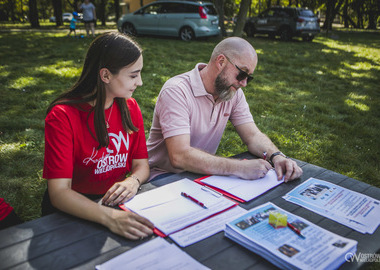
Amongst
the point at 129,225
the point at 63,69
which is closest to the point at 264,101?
the point at 63,69

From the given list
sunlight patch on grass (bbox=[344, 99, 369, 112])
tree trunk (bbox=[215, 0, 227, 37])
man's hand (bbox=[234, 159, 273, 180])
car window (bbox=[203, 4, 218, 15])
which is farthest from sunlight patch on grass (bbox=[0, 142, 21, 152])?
tree trunk (bbox=[215, 0, 227, 37])

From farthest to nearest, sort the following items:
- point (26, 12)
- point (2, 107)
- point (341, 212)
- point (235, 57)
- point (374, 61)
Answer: point (26, 12) < point (374, 61) < point (2, 107) < point (235, 57) < point (341, 212)

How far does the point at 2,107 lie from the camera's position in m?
5.27

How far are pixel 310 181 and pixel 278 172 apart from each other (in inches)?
8.2

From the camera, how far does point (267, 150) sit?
2.49m

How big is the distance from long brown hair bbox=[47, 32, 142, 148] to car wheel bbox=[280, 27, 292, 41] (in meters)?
14.5

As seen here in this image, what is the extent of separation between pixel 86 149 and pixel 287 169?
4.34 feet

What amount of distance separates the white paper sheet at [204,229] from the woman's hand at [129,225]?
Result: 0.40 feet

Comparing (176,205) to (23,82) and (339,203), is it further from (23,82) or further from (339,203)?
(23,82)

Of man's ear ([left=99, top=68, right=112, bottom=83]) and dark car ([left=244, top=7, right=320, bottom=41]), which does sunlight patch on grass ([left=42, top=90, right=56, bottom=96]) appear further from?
dark car ([left=244, top=7, right=320, bottom=41])

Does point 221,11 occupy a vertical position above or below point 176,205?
above

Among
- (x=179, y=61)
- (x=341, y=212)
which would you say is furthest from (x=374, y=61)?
(x=341, y=212)

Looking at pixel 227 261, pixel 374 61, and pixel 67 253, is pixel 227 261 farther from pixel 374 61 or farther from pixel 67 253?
pixel 374 61

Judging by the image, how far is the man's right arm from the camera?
6.64 ft
